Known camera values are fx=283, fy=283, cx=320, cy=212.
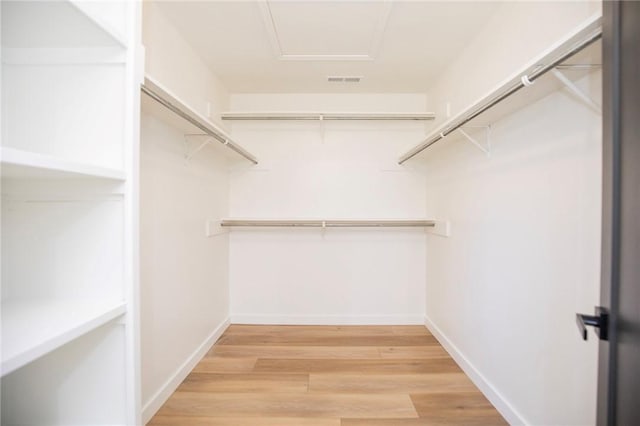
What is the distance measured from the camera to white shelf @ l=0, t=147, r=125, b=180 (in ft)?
1.65

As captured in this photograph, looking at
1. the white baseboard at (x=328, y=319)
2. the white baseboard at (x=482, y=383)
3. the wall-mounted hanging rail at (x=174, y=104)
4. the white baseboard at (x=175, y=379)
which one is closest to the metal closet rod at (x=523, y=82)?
the wall-mounted hanging rail at (x=174, y=104)

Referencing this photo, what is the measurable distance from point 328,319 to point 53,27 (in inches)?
109

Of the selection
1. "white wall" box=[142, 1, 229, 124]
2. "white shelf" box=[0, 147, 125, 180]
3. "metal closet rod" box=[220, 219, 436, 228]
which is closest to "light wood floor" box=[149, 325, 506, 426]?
→ "metal closet rod" box=[220, 219, 436, 228]

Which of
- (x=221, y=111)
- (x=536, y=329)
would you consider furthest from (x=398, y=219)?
(x=221, y=111)

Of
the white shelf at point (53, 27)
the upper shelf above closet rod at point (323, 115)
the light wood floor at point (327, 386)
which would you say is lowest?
the light wood floor at point (327, 386)

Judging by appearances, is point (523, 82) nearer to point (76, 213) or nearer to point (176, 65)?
point (76, 213)

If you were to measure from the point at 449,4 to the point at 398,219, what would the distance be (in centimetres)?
177

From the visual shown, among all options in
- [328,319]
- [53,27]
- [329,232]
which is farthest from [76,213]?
[328,319]

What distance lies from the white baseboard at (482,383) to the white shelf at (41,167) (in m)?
2.10

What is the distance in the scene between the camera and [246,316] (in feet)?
9.53

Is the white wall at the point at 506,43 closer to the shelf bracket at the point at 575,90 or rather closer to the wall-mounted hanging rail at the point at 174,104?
the shelf bracket at the point at 575,90

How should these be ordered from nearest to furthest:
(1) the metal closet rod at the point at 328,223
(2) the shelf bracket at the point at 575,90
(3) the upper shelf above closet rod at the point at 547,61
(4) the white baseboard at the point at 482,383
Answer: (3) the upper shelf above closet rod at the point at 547,61 → (2) the shelf bracket at the point at 575,90 → (4) the white baseboard at the point at 482,383 → (1) the metal closet rod at the point at 328,223

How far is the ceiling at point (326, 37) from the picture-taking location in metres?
1.67

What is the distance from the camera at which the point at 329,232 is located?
289 cm
